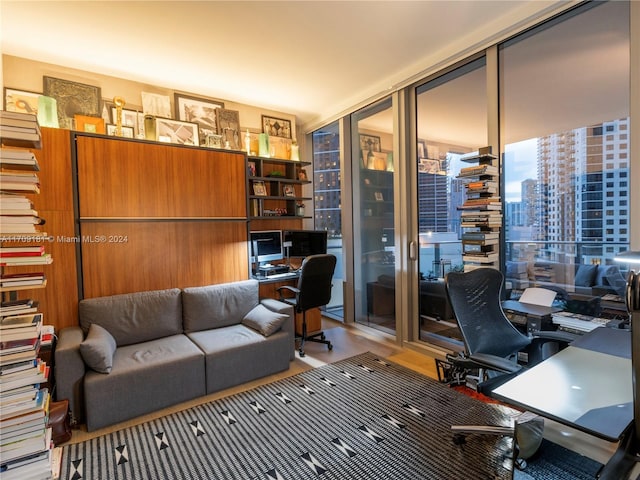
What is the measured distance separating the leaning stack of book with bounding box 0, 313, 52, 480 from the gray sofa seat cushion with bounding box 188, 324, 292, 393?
1.20 m

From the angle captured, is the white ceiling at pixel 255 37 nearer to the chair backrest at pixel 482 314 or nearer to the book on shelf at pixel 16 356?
the chair backrest at pixel 482 314

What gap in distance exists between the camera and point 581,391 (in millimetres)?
1337

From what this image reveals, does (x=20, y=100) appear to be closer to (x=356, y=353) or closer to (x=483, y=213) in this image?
(x=356, y=353)

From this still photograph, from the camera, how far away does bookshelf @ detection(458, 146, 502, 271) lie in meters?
2.71

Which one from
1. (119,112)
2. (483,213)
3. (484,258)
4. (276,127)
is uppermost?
(276,127)

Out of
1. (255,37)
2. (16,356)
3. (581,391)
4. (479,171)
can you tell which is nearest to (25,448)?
(16,356)

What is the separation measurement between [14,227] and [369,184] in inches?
139

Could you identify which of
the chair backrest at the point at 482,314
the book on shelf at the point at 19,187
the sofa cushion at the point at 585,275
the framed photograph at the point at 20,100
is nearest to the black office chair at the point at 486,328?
the chair backrest at the point at 482,314

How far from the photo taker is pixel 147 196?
323 cm

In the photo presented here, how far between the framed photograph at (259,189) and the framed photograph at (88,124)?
1.67 m

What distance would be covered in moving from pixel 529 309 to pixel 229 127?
3.72 m

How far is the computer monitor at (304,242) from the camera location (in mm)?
4273

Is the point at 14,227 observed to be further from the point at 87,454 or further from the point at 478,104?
the point at 478,104

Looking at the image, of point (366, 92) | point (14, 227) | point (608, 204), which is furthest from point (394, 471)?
point (366, 92)
